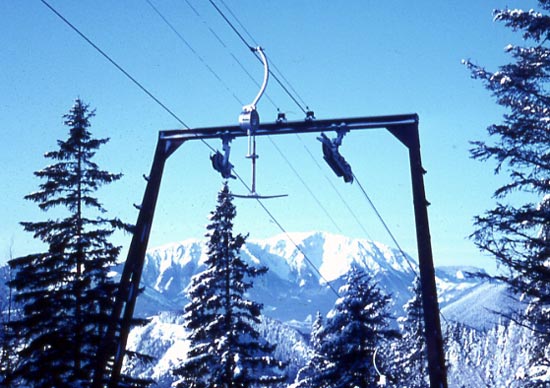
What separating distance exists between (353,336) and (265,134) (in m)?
14.2

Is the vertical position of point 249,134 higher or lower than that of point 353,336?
higher

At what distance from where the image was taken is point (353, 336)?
22.7 meters

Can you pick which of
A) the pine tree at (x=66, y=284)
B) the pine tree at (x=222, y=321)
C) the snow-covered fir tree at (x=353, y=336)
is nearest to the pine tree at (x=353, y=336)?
the snow-covered fir tree at (x=353, y=336)

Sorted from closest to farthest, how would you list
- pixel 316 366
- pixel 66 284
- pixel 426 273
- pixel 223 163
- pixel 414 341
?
pixel 426 273, pixel 223 163, pixel 66 284, pixel 316 366, pixel 414 341

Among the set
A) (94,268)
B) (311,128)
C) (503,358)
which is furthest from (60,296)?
(503,358)

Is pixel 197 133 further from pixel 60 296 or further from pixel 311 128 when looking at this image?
pixel 60 296

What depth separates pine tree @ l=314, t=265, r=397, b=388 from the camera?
22.4 meters

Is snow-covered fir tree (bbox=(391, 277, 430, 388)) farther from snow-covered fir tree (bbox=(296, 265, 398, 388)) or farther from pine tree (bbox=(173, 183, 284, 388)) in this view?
pine tree (bbox=(173, 183, 284, 388))

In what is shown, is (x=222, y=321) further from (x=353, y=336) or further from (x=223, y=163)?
(x=223, y=163)

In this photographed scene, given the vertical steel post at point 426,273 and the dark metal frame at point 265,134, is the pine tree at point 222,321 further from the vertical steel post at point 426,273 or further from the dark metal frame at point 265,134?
the vertical steel post at point 426,273

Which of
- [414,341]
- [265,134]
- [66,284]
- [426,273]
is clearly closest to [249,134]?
[265,134]

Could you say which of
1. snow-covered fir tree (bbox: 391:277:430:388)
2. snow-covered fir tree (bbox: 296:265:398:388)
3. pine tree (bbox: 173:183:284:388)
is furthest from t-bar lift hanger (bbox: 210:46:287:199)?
snow-covered fir tree (bbox: 391:277:430:388)

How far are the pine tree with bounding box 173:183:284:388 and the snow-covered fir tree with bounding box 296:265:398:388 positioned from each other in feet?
7.63

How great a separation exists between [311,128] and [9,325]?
1342 cm
